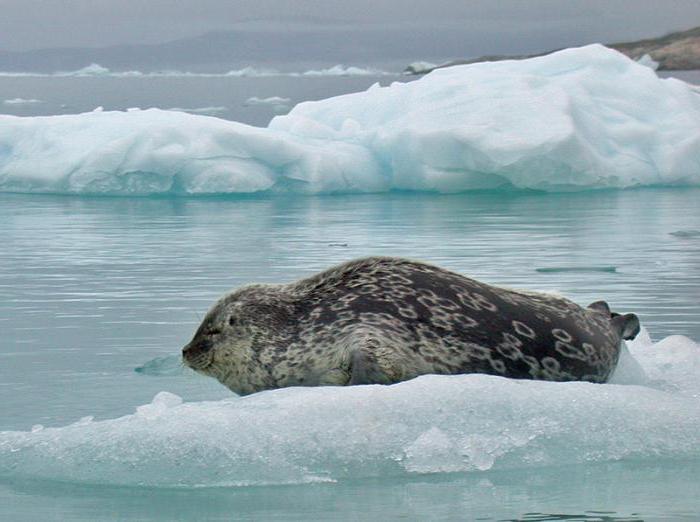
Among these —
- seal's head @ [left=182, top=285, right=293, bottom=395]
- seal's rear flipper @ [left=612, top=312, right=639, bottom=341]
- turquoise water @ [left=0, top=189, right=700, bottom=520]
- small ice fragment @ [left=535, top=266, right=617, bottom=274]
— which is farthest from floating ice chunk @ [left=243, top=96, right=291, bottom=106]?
seal's head @ [left=182, top=285, right=293, bottom=395]

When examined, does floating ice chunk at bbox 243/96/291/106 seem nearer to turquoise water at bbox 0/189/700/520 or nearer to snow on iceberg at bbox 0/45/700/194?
snow on iceberg at bbox 0/45/700/194

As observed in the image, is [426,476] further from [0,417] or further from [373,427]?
[0,417]

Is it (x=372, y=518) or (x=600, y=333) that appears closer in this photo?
(x=372, y=518)

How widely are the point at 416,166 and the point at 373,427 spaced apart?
1696 centimetres

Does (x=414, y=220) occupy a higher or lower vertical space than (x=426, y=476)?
lower

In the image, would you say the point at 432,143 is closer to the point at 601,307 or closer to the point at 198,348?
the point at 601,307

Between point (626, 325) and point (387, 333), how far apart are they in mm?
1348

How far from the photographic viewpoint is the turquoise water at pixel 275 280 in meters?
4.48

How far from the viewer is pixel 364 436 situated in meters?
4.89

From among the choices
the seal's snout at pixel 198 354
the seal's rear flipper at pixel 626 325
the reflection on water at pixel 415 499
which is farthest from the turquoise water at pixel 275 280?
the seal's rear flipper at pixel 626 325

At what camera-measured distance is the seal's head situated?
5.87 meters

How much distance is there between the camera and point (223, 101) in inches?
3002

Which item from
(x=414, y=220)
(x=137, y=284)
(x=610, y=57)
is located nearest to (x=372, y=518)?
(x=137, y=284)

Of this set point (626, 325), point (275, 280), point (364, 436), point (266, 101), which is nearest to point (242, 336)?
point (364, 436)
